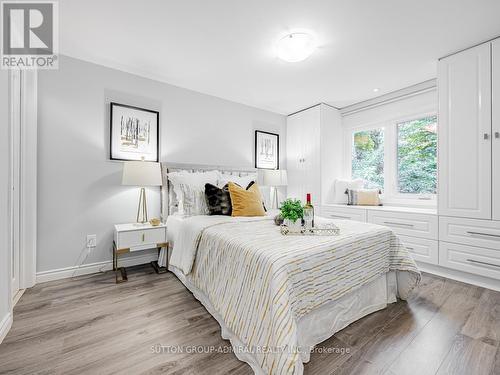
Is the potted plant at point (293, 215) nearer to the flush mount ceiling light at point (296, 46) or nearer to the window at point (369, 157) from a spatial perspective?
the flush mount ceiling light at point (296, 46)

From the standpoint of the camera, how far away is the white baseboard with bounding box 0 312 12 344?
1.46 m

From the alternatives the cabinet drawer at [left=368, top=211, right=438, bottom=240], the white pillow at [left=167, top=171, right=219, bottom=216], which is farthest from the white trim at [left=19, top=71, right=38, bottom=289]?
the cabinet drawer at [left=368, top=211, right=438, bottom=240]

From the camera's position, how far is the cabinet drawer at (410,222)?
8.77 ft

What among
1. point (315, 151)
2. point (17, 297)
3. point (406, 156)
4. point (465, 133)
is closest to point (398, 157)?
point (406, 156)

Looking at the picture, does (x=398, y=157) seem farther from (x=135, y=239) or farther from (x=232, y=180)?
(x=135, y=239)

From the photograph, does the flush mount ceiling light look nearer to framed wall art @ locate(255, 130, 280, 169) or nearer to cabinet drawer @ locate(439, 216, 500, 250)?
framed wall art @ locate(255, 130, 280, 169)

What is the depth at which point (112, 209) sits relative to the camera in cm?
271

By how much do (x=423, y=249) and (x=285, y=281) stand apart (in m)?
2.50

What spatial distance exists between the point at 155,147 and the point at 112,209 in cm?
94

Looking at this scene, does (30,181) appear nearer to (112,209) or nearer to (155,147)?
(112,209)

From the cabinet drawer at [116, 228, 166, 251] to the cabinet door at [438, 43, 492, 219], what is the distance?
3.27 meters

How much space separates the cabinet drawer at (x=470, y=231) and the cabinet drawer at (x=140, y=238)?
3.24 metres

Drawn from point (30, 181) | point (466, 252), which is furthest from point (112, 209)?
point (466, 252)

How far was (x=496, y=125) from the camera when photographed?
2.25m
